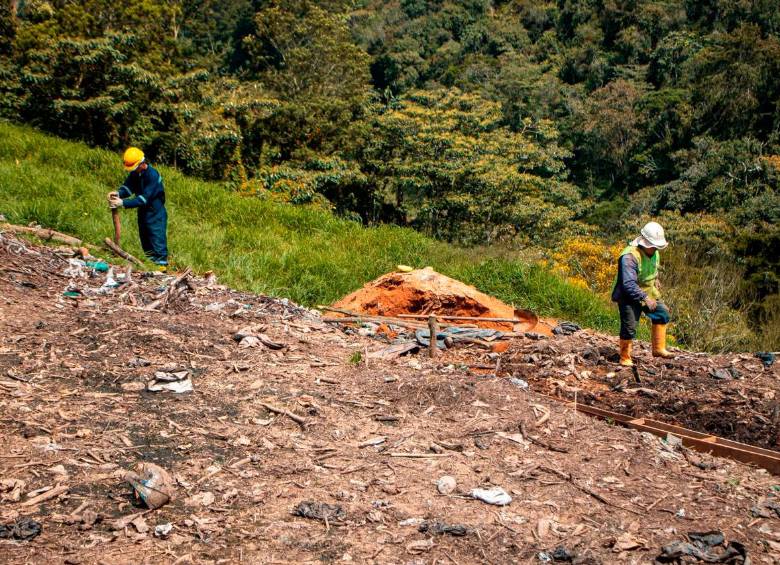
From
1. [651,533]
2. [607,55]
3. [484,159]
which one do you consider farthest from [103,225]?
[607,55]

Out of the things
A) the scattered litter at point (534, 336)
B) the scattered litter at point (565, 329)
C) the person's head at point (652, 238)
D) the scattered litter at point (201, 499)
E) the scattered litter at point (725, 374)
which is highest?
the person's head at point (652, 238)

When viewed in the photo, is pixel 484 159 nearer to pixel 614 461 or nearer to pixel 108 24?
pixel 108 24

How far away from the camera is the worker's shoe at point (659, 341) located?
7.29 meters

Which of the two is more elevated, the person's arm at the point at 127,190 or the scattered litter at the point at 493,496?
the person's arm at the point at 127,190

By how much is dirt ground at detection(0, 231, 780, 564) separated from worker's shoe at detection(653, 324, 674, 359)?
0.49 m

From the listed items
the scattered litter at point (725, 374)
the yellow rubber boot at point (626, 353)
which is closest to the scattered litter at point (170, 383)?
the yellow rubber boot at point (626, 353)

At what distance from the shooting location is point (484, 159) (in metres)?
25.1

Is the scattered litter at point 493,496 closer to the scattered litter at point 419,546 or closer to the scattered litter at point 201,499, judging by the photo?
the scattered litter at point 419,546

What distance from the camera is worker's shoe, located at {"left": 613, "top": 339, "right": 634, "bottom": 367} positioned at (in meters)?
7.07

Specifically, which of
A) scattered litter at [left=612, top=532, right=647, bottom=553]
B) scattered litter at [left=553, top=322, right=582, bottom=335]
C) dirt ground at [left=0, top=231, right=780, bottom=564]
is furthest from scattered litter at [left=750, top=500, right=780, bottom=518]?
scattered litter at [left=553, top=322, right=582, bottom=335]

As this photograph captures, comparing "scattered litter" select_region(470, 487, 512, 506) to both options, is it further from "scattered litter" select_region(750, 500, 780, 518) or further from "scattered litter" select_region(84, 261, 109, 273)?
"scattered litter" select_region(84, 261, 109, 273)

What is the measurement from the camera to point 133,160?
8406 millimetres

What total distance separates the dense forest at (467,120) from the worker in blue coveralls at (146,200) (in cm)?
826

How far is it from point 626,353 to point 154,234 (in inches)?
222
